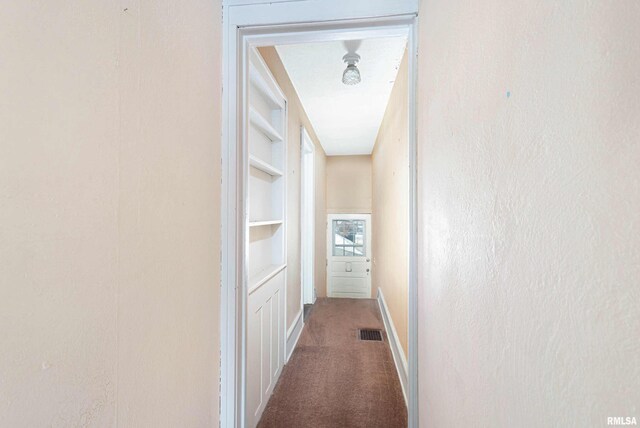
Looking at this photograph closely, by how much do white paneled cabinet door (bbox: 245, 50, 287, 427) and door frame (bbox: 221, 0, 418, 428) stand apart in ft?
1.03

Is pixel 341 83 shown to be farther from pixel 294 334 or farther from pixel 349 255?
pixel 349 255

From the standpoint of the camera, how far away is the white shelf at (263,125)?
176 cm

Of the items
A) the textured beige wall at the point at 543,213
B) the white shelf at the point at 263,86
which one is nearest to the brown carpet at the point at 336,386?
the textured beige wall at the point at 543,213

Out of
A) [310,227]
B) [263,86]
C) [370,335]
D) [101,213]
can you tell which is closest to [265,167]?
[263,86]

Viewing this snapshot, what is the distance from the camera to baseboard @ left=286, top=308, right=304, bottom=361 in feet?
8.78

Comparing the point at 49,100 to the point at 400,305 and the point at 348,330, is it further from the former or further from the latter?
the point at 348,330

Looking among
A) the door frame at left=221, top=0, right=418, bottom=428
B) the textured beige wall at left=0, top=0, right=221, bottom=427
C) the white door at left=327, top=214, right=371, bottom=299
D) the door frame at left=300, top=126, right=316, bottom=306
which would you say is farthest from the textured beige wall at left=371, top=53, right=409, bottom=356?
the white door at left=327, top=214, right=371, bottom=299

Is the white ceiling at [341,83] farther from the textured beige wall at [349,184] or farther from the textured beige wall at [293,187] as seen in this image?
the textured beige wall at [349,184]

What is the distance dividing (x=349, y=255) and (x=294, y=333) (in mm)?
2533

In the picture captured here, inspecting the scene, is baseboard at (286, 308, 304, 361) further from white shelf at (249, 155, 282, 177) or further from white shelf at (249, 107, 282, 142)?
white shelf at (249, 107, 282, 142)

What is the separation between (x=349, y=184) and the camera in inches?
215

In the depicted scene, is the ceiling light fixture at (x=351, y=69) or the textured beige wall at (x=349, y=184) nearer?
the ceiling light fixture at (x=351, y=69)

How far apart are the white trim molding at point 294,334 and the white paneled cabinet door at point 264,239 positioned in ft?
0.82

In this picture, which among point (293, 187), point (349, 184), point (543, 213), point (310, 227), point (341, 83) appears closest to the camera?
point (543, 213)
